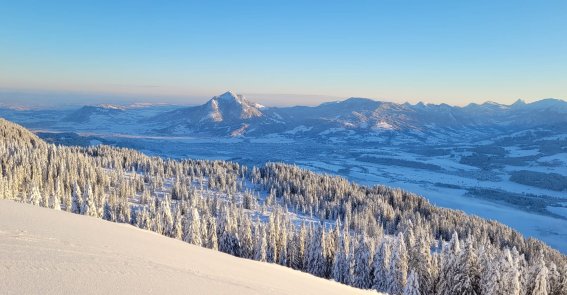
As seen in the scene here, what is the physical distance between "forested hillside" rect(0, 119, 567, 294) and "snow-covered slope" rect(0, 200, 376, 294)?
3247 cm

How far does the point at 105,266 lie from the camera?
17047mm

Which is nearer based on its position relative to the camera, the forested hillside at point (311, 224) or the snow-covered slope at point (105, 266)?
the snow-covered slope at point (105, 266)

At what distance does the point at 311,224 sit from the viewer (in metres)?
115

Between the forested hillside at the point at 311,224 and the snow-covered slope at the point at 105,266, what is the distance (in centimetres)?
3247

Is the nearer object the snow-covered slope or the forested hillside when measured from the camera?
the snow-covered slope

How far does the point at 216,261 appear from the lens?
24844 millimetres

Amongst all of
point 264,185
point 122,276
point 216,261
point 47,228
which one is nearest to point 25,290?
point 122,276

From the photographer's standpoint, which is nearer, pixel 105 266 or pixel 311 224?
pixel 105 266

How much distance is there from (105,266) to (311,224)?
3971 inches

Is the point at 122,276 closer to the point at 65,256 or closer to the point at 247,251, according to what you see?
the point at 65,256

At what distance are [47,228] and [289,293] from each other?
1463cm

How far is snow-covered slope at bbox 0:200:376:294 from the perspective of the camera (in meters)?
14.8

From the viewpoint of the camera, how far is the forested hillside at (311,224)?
51062mm

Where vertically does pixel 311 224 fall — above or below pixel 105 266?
below
